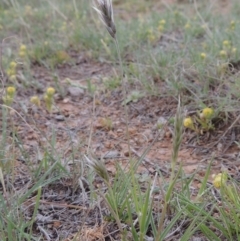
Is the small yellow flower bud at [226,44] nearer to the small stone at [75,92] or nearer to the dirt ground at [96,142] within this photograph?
the dirt ground at [96,142]

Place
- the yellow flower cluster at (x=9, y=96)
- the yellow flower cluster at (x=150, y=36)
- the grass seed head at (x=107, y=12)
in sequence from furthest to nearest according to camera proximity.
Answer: the yellow flower cluster at (x=150, y=36) < the yellow flower cluster at (x=9, y=96) < the grass seed head at (x=107, y=12)

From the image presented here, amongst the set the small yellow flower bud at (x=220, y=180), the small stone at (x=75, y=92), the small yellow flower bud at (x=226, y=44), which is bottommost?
the small stone at (x=75, y=92)

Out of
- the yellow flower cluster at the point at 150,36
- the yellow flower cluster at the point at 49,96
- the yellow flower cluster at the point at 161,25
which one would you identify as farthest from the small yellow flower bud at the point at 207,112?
the yellow flower cluster at the point at 161,25

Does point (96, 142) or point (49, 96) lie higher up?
point (49, 96)

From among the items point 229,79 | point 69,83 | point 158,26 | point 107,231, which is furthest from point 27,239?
point 158,26

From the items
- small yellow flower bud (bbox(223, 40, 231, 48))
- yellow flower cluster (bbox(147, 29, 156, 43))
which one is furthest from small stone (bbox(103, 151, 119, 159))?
yellow flower cluster (bbox(147, 29, 156, 43))

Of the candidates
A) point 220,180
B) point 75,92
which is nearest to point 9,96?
point 75,92

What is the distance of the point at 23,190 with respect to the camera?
1420 mm

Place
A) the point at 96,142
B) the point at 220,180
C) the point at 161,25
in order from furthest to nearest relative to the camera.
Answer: the point at 161,25, the point at 96,142, the point at 220,180

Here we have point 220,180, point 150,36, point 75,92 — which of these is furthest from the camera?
point 150,36

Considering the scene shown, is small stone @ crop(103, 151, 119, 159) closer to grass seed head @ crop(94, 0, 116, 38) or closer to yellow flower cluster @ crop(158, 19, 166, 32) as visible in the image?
grass seed head @ crop(94, 0, 116, 38)

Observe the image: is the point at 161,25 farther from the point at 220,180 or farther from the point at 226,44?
the point at 220,180

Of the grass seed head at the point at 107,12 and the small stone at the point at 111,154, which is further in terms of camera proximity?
the small stone at the point at 111,154

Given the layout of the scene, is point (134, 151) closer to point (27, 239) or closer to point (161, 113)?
point (161, 113)
